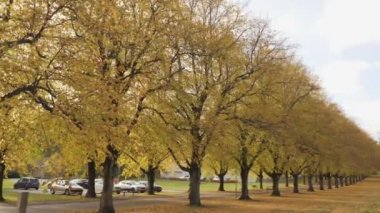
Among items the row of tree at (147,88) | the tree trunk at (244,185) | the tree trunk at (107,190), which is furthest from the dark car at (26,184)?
the tree trunk at (107,190)

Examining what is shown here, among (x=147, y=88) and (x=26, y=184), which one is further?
(x=26, y=184)

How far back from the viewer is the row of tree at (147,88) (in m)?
16.5

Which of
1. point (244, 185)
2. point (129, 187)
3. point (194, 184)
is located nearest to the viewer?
point (194, 184)

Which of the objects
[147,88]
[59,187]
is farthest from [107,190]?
[59,187]

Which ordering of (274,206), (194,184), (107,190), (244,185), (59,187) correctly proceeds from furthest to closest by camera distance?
(59,187) < (244,185) < (274,206) < (194,184) < (107,190)

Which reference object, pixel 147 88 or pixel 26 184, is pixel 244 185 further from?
pixel 26 184

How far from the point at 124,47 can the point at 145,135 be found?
4219 millimetres

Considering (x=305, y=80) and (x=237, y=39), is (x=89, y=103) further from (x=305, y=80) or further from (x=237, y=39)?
(x=305, y=80)

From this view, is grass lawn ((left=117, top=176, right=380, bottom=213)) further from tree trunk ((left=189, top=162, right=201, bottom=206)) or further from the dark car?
the dark car

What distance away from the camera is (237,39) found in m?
Answer: 36.4

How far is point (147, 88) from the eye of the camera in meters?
25.3

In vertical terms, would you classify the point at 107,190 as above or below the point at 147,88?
below

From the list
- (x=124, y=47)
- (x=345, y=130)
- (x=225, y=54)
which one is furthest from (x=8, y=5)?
(x=345, y=130)

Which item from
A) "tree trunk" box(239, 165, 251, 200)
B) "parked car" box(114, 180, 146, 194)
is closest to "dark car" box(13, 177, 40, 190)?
"parked car" box(114, 180, 146, 194)
